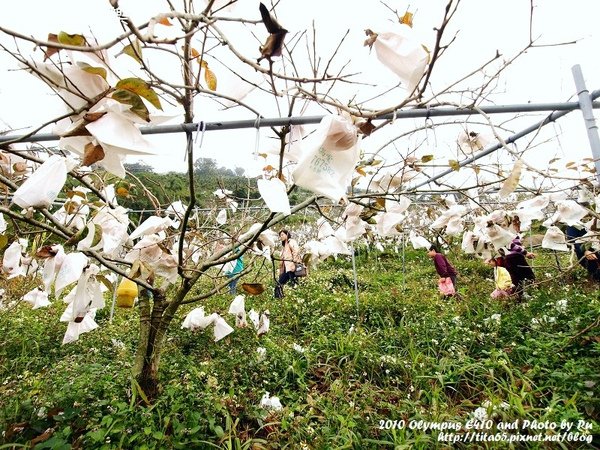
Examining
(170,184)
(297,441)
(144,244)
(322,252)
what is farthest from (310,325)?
(170,184)

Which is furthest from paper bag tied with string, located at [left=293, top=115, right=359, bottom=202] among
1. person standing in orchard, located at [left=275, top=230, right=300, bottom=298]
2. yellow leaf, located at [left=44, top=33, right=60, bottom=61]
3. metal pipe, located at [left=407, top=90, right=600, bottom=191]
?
person standing in orchard, located at [left=275, top=230, right=300, bottom=298]

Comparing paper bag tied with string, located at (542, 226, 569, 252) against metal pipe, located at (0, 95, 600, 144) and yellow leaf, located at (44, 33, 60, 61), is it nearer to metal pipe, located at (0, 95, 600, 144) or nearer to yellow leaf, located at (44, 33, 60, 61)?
metal pipe, located at (0, 95, 600, 144)

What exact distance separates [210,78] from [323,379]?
8.16 feet

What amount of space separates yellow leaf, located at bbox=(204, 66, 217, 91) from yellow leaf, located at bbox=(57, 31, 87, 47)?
0.35m

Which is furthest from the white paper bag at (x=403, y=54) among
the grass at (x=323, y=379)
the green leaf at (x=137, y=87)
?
the grass at (x=323, y=379)

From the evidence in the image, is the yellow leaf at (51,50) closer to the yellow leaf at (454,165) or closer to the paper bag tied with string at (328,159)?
the paper bag tied with string at (328,159)

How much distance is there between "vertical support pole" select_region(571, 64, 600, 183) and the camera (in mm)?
1656

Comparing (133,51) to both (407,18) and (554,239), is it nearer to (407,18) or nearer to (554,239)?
(407,18)

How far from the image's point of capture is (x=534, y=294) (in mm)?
4180

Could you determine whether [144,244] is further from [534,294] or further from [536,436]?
[534,294]

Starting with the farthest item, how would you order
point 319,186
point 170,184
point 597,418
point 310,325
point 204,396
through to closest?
point 170,184 → point 310,325 → point 204,396 → point 597,418 → point 319,186

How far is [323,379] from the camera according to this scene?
2705mm

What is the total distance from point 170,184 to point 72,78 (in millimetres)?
15506

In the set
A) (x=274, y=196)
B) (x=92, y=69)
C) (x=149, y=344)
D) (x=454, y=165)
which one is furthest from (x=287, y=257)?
(x=92, y=69)
